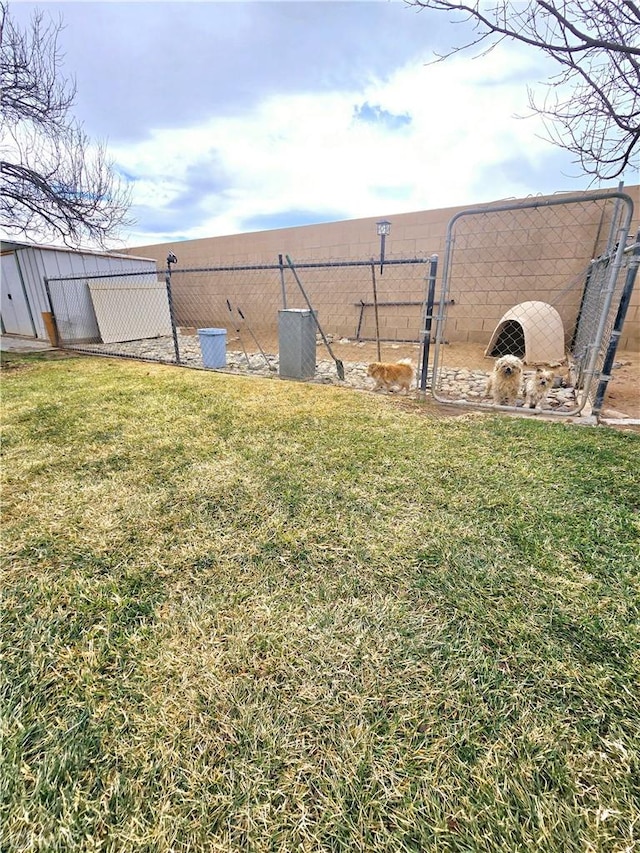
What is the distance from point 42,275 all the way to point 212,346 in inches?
216

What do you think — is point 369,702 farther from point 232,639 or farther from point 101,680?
point 101,680

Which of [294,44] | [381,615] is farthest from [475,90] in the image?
[381,615]

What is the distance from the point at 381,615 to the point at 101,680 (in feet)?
2.57

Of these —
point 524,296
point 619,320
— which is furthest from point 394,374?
point 524,296

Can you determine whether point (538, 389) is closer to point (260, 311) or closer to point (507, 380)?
point (507, 380)

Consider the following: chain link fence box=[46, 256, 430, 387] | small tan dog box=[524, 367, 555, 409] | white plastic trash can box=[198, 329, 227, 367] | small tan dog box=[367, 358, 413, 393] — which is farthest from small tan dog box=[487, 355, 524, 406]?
white plastic trash can box=[198, 329, 227, 367]

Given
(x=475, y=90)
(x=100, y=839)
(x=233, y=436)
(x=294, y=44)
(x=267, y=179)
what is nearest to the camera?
(x=100, y=839)

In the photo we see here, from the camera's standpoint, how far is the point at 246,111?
450 cm

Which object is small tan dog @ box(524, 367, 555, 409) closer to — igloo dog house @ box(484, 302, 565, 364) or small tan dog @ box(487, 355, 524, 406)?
small tan dog @ box(487, 355, 524, 406)

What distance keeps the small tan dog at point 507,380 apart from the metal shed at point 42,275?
7365 mm

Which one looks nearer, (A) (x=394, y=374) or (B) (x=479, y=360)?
(A) (x=394, y=374)

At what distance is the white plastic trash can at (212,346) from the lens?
17.1 ft

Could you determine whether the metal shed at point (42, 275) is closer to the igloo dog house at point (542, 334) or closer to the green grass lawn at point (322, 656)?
the green grass lawn at point (322, 656)

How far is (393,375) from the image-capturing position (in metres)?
3.64
